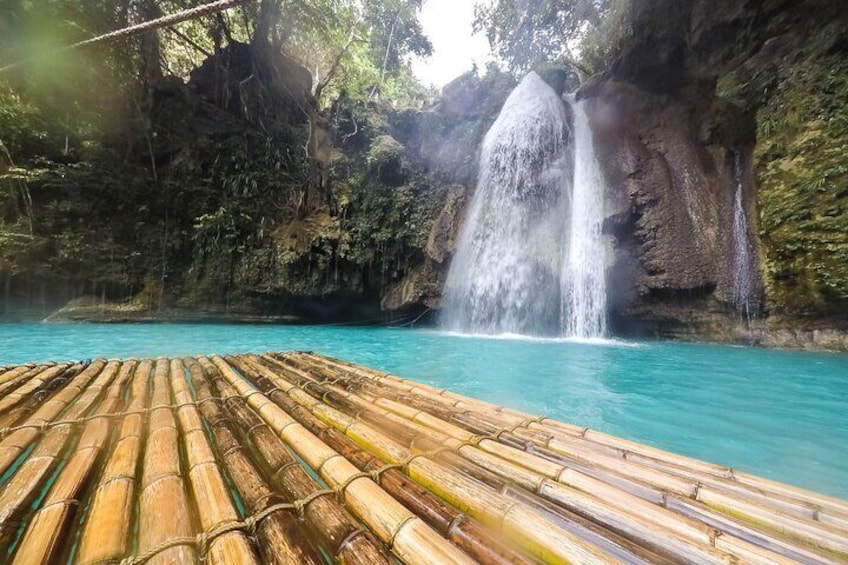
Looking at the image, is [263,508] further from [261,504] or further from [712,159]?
[712,159]

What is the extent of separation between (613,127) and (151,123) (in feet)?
51.6

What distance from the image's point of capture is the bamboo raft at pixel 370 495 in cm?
95

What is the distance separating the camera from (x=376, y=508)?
1104mm

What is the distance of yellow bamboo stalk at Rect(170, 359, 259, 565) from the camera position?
3.01ft

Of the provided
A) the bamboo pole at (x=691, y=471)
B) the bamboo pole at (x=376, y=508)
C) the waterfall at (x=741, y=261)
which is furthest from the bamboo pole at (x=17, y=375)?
the waterfall at (x=741, y=261)

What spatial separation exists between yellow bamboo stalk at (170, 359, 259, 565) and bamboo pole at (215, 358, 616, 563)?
58cm

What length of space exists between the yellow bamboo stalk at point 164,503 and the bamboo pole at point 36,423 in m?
0.47

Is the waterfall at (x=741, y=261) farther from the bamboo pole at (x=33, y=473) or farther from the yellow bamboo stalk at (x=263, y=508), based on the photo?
the bamboo pole at (x=33, y=473)

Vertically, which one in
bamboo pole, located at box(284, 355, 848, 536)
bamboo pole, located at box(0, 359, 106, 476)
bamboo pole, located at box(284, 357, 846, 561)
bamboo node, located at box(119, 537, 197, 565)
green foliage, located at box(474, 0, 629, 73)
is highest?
green foliage, located at box(474, 0, 629, 73)

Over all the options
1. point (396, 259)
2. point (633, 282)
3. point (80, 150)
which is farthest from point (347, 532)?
point (80, 150)

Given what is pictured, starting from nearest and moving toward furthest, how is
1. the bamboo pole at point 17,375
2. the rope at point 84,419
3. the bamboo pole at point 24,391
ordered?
the rope at point 84,419
the bamboo pole at point 24,391
the bamboo pole at point 17,375

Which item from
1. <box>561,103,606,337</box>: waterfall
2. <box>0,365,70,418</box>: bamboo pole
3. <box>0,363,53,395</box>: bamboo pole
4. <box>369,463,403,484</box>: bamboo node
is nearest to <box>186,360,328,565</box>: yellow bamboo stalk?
<box>369,463,403,484</box>: bamboo node

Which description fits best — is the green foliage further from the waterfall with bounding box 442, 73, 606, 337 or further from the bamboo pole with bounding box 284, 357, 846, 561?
the bamboo pole with bounding box 284, 357, 846, 561

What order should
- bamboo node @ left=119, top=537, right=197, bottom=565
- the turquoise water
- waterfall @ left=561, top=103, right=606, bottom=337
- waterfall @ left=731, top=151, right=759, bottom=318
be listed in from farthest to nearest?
waterfall @ left=561, top=103, right=606, bottom=337 < waterfall @ left=731, top=151, right=759, bottom=318 < the turquoise water < bamboo node @ left=119, top=537, right=197, bottom=565
